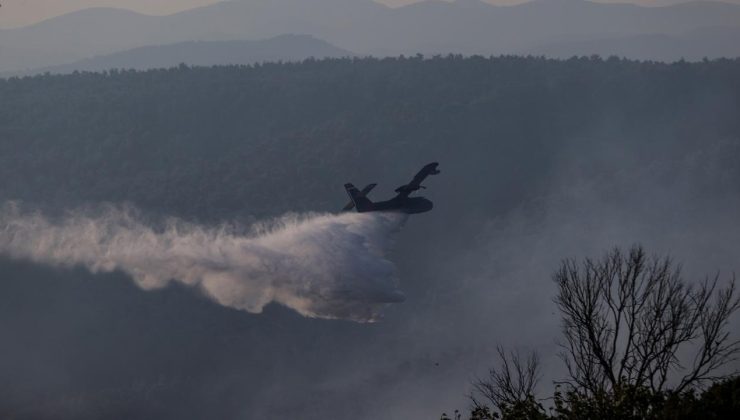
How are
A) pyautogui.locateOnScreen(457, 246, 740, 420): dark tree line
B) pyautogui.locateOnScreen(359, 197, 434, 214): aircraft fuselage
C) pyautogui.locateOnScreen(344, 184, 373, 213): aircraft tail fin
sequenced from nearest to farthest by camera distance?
pyautogui.locateOnScreen(457, 246, 740, 420): dark tree line → pyautogui.locateOnScreen(359, 197, 434, 214): aircraft fuselage → pyautogui.locateOnScreen(344, 184, 373, 213): aircraft tail fin

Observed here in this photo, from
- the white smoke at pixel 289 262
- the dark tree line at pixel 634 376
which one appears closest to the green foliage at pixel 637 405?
the dark tree line at pixel 634 376

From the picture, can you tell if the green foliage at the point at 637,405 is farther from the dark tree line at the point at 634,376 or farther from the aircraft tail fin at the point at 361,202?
the aircraft tail fin at the point at 361,202

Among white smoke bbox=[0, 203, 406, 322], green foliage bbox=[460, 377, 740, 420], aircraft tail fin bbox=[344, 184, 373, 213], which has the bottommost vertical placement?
green foliage bbox=[460, 377, 740, 420]

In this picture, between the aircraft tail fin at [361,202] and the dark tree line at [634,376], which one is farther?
the aircraft tail fin at [361,202]

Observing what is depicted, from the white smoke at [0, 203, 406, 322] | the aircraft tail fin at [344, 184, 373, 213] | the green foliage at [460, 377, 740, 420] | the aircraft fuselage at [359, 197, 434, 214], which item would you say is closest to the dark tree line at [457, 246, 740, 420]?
the green foliage at [460, 377, 740, 420]

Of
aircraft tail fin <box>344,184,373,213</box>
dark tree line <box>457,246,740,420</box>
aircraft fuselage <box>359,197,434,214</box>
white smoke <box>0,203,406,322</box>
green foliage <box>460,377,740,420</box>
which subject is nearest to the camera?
green foliage <box>460,377,740,420</box>

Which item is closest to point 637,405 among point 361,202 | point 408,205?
point 408,205

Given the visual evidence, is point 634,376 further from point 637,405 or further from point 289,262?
point 289,262

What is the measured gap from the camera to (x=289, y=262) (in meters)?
76.9

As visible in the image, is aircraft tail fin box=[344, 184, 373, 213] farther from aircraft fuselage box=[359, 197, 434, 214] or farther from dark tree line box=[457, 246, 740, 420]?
dark tree line box=[457, 246, 740, 420]

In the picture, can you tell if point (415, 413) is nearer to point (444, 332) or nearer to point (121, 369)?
point (444, 332)

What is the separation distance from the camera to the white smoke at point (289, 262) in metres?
73.1

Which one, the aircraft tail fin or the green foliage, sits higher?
the aircraft tail fin

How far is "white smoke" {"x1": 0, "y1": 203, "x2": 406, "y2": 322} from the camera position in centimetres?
7312
